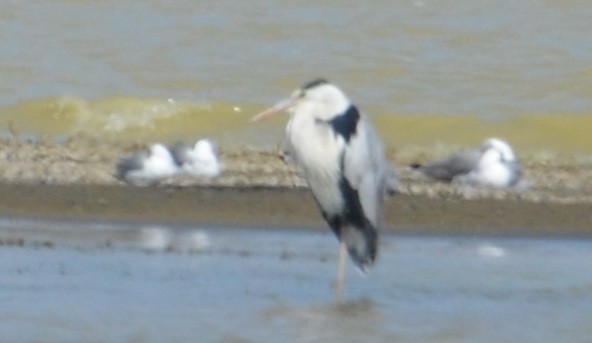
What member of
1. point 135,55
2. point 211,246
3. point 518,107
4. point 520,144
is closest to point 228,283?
point 211,246

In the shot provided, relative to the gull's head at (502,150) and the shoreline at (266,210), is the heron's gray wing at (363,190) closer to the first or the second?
the shoreline at (266,210)

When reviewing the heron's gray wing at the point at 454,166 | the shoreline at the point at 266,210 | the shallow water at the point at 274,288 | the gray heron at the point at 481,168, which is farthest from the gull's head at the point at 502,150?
the shallow water at the point at 274,288

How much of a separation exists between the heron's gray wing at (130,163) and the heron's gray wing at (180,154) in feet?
1.14

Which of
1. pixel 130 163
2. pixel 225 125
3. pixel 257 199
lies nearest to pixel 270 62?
pixel 225 125

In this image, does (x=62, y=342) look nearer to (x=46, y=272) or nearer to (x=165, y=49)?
(x=46, y=272)

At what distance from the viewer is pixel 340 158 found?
8359 mm

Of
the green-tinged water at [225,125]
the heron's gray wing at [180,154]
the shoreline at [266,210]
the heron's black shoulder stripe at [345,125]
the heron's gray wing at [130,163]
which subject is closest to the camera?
the heron's black shoulder stripe at [345,125]

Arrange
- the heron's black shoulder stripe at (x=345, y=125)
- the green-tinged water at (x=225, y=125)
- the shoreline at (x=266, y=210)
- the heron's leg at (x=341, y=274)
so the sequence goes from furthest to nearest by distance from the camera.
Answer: the green-tinged water at (x=225, y=125) → the shoreline at (x=266, y=210) → the heron's black shoulder stripe at (x=345, y=125) → the heron's leg at (x=341, y=274)

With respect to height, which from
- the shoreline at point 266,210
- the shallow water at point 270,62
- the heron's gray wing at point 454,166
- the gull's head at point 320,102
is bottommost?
the shallow water at point 270,62

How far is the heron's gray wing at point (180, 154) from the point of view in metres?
12.3

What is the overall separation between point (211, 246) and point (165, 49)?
9212 mm

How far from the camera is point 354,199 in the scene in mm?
8477

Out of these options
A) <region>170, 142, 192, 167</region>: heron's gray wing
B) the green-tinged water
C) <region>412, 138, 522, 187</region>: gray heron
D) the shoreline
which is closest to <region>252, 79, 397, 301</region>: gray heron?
the shoreline

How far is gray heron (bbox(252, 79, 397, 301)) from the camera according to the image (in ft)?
27.3
